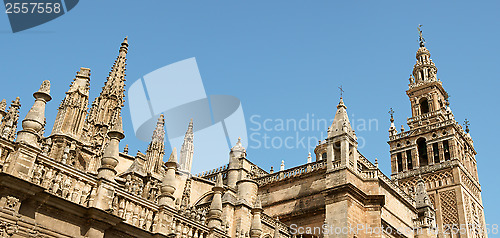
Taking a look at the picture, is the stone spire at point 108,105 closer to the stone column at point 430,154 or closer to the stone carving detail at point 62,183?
the stone carving detail at point 62,183

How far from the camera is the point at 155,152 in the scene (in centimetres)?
2664

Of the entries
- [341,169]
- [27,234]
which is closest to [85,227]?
[27,234]

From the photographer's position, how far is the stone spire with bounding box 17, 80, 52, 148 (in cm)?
995

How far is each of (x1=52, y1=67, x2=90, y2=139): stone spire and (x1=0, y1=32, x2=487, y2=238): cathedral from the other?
6 cm

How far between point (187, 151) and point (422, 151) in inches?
953

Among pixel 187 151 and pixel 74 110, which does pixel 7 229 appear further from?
pixel 187 151

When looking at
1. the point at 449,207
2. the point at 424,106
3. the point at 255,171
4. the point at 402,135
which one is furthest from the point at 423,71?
the point at 255,171

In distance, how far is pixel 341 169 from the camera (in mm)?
23438

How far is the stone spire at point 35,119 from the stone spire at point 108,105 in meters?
11.7

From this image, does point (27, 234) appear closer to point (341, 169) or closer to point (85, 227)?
point (85, 227)

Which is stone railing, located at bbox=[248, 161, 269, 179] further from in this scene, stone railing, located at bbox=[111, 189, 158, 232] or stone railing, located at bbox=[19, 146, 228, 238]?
stone railing, located at bbox=[111, 189, 158, 232]

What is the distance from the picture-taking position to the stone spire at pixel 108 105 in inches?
893

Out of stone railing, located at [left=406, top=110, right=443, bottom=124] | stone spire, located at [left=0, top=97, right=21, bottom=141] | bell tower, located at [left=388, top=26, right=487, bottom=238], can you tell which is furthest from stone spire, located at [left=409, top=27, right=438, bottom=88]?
stone spire, located at [left=0, top=97, right=21, bottom=141]

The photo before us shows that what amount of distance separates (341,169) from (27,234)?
16.8 metres
